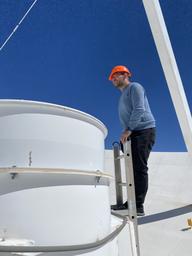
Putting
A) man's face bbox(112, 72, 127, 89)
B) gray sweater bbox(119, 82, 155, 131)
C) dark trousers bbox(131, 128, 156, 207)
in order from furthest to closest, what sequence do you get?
man's face bbox(112, 72, 127, 89)
gray sweater bbox(119, 82, 155, 131)
dark trousers bbox(131, 128, 156, 207)

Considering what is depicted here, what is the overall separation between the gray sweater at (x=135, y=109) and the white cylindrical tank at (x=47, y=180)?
2.74 feet

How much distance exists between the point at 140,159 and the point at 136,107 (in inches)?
15.6

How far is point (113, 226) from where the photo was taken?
151cm

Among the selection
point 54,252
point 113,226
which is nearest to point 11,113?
point 54,252

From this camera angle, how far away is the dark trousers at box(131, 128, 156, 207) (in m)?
1.92

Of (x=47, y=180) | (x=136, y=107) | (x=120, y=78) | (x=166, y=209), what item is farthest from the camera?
(x=166, y=209)

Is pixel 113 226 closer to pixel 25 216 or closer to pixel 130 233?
pixel 130 233

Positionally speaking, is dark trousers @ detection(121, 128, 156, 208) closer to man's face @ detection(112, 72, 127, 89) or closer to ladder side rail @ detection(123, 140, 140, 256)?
ladder side rail @ detection(123, 140, 140, 256)

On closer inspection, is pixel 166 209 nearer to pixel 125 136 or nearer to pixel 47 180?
pixel 125 136

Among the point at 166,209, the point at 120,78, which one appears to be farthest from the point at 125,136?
the point at 166,209

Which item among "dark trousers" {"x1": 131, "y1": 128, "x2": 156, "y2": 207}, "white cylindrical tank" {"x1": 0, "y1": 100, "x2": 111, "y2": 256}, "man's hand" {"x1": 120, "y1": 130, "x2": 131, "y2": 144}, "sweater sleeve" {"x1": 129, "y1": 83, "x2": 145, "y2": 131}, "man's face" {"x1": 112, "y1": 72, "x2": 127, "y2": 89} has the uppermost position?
"man's face" {"x1": 112, "y1": 72, "x2": 127, "y2": 89}

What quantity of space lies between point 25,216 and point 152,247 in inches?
44.3

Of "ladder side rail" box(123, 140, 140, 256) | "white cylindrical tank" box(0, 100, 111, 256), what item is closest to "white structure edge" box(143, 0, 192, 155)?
"ladder side rail" box(123, 140, 140, 256)

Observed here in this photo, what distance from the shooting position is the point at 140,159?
1935mm
